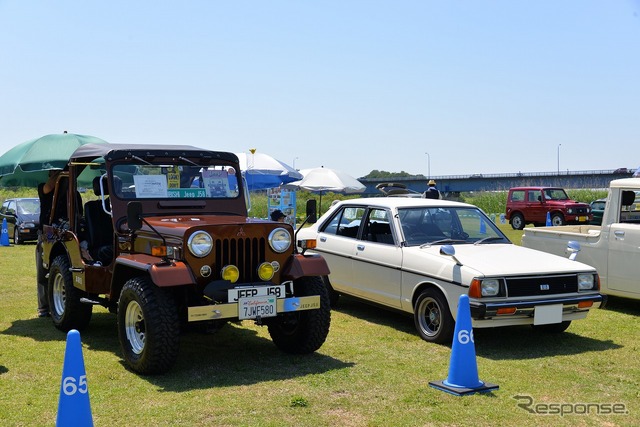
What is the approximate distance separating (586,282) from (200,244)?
4.11m

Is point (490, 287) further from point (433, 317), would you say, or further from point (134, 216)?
point (134, 216)

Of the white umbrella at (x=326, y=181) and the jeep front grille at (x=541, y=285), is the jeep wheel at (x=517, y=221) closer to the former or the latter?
the white umbrella at (x=326, y=181)

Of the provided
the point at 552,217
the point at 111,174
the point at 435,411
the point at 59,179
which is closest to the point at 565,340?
the point at 435,411

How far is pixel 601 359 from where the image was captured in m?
7.08

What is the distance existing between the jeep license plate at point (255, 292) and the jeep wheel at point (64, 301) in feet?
8.51

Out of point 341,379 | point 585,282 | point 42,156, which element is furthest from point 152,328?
point 585,282

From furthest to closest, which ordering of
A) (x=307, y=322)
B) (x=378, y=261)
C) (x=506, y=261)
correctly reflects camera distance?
(x=378, y=261) → (x=506, y=261) → (x=307, y=322)

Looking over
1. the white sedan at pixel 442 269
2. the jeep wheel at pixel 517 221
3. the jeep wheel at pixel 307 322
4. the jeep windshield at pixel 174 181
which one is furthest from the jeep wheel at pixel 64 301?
the jeep wheel at pixel 517 221

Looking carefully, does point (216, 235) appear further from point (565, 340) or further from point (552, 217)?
point (552, 217)

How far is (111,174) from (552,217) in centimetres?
2482

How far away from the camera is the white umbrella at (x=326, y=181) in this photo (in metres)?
25.2

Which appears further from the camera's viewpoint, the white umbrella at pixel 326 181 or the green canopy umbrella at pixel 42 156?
the white umbrella at pixel 326 181

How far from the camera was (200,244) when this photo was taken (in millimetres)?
6320

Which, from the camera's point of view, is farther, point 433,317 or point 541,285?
point 433,317
